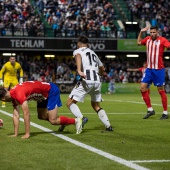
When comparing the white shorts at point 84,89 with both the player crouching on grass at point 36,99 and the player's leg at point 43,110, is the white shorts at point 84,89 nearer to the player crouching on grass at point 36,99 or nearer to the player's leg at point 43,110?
the player crouching on grass at point 36,99

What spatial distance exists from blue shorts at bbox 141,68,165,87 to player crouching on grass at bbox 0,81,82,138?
14.6 feet

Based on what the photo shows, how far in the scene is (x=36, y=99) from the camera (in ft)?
32.7

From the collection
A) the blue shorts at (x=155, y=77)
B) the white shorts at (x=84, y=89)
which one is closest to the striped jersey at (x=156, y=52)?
the blue shorts at (x=155, y=77)

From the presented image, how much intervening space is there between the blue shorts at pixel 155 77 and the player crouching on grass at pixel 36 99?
444 centimetres

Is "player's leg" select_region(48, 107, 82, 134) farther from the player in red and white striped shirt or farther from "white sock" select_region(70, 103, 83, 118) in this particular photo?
the player in red and white striped shirt

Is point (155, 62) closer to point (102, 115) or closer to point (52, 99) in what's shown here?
point (102, 115)

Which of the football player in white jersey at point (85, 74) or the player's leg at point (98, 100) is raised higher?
the football player in white jersey at point (85, 74)

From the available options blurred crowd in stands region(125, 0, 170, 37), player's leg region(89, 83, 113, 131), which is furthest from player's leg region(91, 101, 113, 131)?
blurred crowd in stands region(125, 0, 170, 37)

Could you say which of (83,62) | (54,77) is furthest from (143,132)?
(54,77)

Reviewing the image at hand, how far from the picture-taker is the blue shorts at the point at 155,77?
14.3 meters

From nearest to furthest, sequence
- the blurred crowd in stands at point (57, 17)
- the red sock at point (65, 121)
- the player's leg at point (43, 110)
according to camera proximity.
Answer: the player's leg at point (43, 110)
the red sock at point (65, 121)
the blurred crowd in stands at point (57, 17)

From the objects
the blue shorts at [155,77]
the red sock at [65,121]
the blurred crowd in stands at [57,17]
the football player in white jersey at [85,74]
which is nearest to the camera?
the red sock at [65,121]

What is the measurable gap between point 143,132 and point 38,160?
13.2 feet

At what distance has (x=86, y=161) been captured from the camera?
7.17 m
